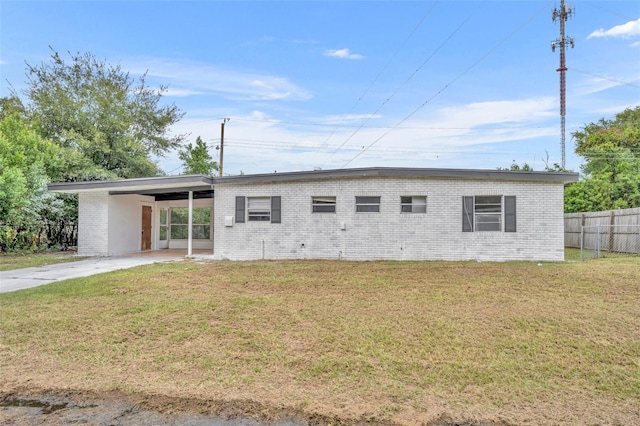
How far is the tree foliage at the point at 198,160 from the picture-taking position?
29.0 m

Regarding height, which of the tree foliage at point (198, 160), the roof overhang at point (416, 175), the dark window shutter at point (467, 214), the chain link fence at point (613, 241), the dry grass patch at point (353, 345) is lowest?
the dry grass patch at point (353, 345)

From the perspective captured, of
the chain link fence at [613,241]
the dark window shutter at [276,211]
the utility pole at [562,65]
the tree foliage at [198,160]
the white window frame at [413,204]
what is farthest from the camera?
the tree foliage at [198,160]

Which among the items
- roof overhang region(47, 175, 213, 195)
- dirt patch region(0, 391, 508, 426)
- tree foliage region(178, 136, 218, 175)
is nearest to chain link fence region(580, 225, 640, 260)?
dirt patch region(0, 391, 508, 426)

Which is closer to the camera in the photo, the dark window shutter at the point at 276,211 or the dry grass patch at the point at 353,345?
the dry grass patch at the point at 353,345

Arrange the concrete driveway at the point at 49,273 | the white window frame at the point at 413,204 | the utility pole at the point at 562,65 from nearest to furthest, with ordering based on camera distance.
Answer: the concrete driveway at the point at 49,273
the white window frame at the point at 413,204
the utility pole at the point at 562,65

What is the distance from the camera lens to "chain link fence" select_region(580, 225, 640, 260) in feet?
41.6

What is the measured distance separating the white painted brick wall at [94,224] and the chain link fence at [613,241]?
16.5 meters

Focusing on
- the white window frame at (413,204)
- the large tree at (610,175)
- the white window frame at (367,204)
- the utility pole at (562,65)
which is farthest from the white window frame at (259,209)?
the utility pole at (562,65)

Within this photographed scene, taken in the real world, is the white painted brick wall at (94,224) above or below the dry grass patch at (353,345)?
above

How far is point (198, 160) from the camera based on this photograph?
2923cm

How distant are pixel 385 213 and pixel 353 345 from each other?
25.6 ft

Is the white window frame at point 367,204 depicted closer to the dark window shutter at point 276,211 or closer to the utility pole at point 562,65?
the dark window shutter at point 276,211

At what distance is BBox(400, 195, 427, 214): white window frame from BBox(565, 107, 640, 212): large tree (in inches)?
567

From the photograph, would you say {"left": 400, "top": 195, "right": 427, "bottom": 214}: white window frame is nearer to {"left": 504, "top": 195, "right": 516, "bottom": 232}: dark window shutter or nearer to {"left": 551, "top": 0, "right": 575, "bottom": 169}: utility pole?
{"left": 504, "top": 195, "right": 516, "bottom": 232}: dark window shutter
